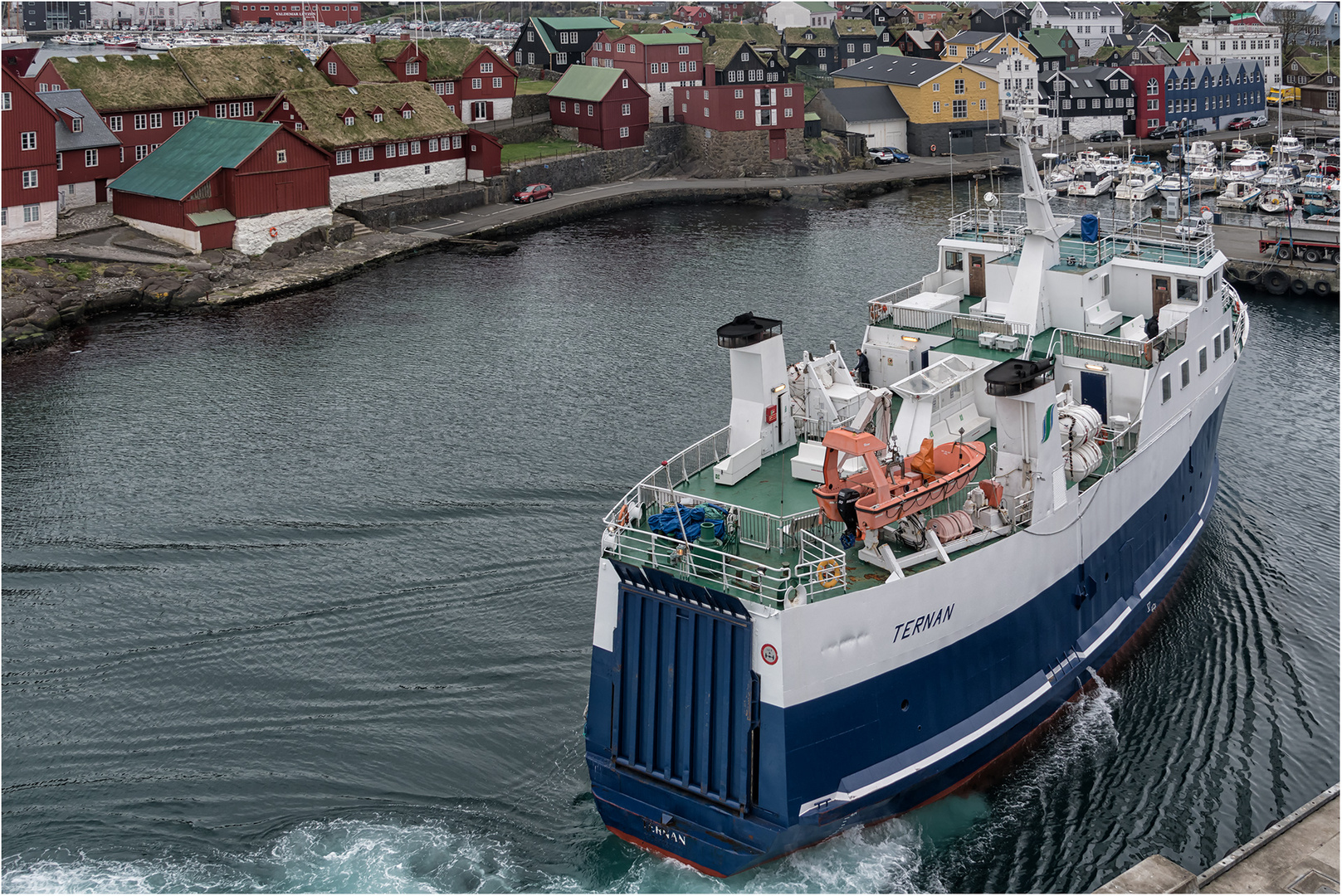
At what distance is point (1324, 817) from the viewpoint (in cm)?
2306

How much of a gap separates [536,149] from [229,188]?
2707 cm

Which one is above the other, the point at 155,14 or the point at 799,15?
the point at 155,14

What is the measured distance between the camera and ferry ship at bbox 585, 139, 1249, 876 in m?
22.7

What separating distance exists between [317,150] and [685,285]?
21.3m

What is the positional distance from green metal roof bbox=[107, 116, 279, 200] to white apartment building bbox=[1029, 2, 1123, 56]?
92.9 m

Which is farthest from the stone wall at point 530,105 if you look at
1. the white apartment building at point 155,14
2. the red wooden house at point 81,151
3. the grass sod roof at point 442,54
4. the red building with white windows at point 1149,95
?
the white apartment building at point 155,14

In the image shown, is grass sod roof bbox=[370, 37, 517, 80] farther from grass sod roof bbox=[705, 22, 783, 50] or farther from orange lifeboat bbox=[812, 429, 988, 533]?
orange lifeboat bbox=[812, 429, 988, 533]

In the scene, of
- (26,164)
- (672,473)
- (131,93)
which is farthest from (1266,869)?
(131,93)

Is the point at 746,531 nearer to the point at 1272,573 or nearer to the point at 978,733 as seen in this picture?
the point at 978,733

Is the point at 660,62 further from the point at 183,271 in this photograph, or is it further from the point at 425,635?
the point at 425,635

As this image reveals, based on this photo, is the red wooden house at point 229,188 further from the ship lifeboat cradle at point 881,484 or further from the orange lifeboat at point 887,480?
the orange lifeboat at point 887,480

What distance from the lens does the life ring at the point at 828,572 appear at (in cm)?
2262

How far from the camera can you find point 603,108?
8725 cm

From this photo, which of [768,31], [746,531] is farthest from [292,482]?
[768,31]
